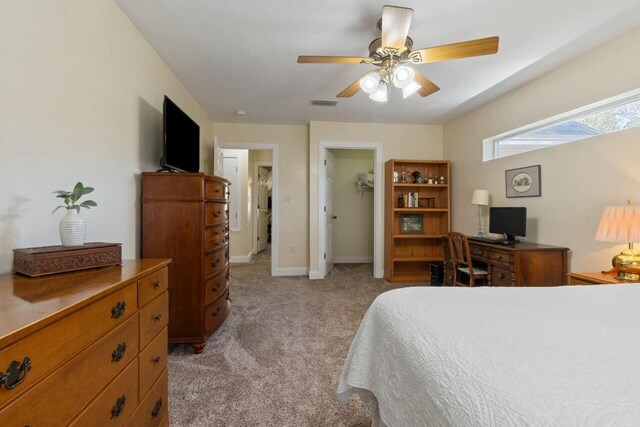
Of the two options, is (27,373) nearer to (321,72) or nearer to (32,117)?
(32,117)

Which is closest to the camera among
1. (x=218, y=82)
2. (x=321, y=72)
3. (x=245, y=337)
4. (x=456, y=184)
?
(x=245, y=337)

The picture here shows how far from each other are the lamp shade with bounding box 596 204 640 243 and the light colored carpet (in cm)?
198

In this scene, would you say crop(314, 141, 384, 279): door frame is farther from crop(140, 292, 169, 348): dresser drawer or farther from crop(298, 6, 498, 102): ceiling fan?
crop(140, 292, 169, 348): dresser drawer

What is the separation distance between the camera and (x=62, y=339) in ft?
2.26

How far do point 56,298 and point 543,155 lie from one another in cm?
361

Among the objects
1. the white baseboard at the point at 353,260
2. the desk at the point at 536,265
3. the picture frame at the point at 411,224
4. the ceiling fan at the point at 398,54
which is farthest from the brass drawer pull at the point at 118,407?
Answer: the white baseboard at the point at 353,260

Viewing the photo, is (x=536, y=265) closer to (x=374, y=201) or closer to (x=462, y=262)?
(x=462, y=262)

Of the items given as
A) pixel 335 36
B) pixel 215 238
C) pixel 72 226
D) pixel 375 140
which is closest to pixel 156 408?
pixel 72 226

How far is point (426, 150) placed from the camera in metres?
4.47

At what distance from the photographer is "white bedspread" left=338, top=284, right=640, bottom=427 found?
507 mm

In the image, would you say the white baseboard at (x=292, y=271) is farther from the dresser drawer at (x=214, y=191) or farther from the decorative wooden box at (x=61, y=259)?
the decorative wooden box at (x=61, y=259)

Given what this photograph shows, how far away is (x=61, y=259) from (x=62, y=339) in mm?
476

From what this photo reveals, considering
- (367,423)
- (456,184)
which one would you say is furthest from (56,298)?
(456,184)

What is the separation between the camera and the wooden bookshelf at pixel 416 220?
4.12 meters
